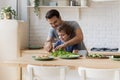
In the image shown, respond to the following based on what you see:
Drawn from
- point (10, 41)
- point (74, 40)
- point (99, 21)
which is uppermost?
point (99, 21)

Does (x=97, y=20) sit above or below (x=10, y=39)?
above

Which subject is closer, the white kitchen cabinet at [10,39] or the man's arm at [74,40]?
the man's arm at [74,40]

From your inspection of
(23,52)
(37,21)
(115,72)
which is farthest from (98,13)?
(115,72)

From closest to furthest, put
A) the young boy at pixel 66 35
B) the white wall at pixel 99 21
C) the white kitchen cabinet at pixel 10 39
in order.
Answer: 1. the young boy at pixel 66 35
2. the white kitchen cabinet at pixel 10 39
3. the white wall at pixel 99 21

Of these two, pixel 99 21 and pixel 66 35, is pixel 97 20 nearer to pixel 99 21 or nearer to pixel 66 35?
pixel 99 21

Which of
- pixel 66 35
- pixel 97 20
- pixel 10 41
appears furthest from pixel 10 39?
pixel 97 20

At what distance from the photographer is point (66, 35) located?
384 centimetres

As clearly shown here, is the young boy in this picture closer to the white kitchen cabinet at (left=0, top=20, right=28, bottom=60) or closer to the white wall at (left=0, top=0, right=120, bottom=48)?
the white kitchen cabinet at (left=0, top=20, right=28, bottom=60)

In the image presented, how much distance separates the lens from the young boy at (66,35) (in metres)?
3.77

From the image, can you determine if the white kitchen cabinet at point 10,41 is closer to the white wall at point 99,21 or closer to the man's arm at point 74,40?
the white wall at point 99,21

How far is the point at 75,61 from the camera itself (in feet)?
10.1

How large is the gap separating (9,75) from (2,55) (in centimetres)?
38

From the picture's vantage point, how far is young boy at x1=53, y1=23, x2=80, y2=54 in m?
3.77

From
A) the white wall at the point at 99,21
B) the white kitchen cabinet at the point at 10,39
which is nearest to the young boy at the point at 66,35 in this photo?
the white kitchen cabinet at the point at 10,39
